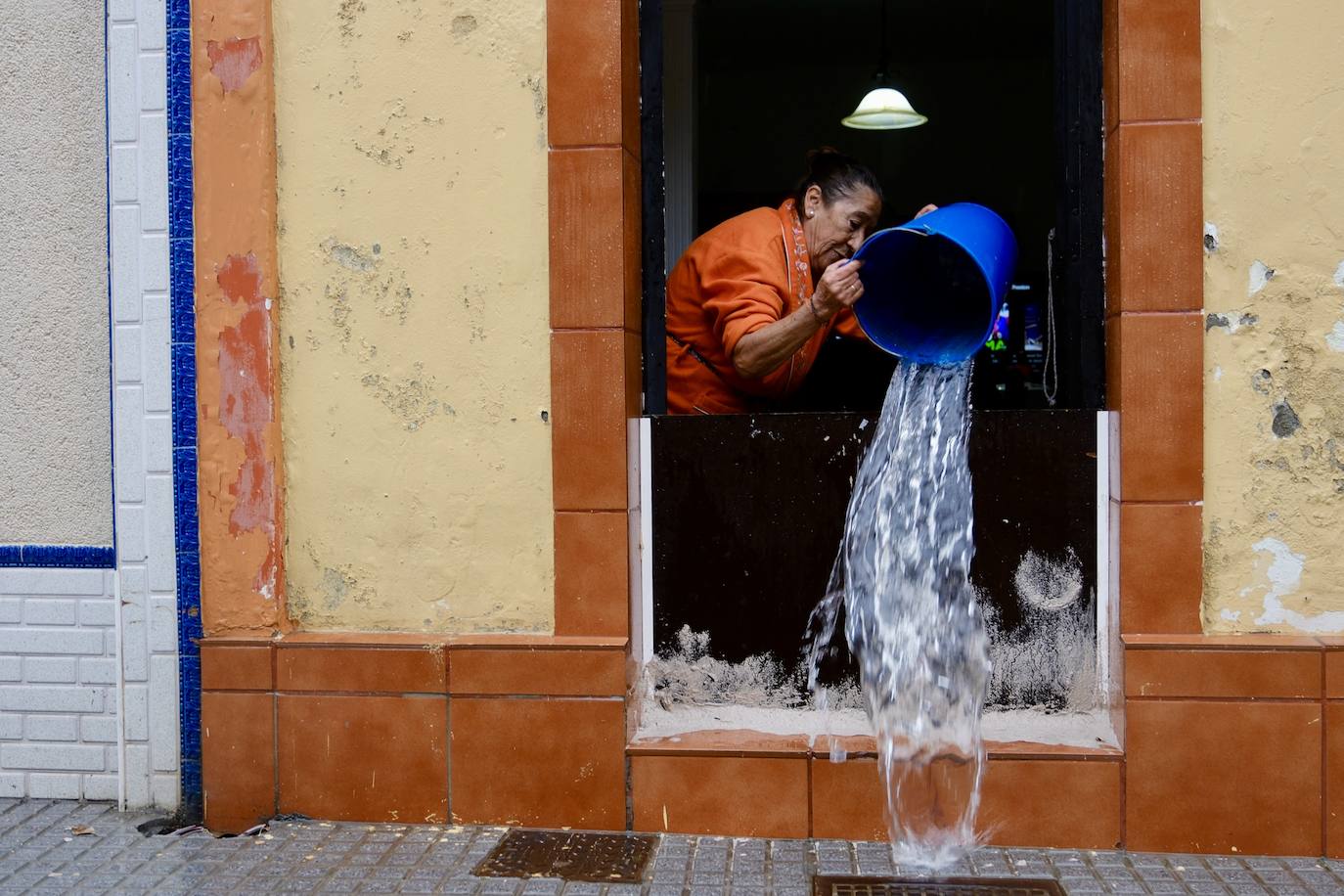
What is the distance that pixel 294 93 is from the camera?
3.72 meters

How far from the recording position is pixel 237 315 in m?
3.71

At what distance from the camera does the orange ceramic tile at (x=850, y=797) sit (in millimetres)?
3533

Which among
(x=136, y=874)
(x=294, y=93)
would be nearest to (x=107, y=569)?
(x=136, y=874)

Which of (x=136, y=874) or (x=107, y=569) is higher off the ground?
(x=107, y=569)

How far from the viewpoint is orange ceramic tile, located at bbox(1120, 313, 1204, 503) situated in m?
3.41

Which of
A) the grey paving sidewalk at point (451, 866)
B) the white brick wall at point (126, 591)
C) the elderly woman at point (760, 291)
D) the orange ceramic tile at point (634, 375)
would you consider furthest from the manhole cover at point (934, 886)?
the white brick wall at point (126, 591)

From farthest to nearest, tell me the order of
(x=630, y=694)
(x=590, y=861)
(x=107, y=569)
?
(x=107, y=569), (x=630, y=694), (x=590, y=861)

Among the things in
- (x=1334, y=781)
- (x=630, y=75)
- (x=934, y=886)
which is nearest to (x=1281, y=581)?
(x=1334, y=781)

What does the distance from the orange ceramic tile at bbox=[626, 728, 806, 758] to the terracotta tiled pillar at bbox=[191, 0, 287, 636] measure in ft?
3.76

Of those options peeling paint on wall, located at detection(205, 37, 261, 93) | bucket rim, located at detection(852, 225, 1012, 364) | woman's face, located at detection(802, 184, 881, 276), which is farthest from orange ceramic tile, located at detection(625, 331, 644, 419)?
peeling paint on wall, located at detection(205, 37, 261, 93)

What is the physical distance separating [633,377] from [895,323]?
78 cm

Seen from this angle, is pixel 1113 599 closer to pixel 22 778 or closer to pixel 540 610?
pixel 540 610

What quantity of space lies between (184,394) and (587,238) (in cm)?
128

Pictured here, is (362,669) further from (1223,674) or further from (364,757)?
(1223,674)
